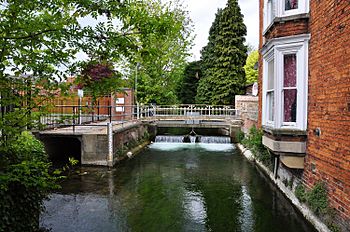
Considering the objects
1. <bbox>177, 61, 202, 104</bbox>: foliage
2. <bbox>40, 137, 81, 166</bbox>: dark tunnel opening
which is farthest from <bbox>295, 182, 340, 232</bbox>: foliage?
<bbox>177, 61, 202, 104</bbox>: foliage

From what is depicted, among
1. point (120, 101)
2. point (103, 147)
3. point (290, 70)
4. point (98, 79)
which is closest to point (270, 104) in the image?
point (290, 70)

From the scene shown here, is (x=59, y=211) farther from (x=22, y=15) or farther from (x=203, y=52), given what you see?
(x=203, y=52)

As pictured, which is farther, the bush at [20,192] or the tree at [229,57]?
the tree at [229,57]

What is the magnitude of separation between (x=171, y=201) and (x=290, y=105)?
12.5ft

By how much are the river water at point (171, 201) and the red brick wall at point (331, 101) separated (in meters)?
1.25

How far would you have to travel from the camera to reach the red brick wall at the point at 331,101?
4.77 meters

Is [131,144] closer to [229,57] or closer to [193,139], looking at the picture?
Result: [193,139]

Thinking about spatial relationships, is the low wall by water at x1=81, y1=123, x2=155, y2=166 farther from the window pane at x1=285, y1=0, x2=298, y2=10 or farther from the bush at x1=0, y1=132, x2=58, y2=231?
the window pane at x1=285, y1=0, x2=298, y2=10

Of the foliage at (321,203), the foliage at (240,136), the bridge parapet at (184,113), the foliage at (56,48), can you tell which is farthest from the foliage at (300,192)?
the bridge parapet at (184,113)

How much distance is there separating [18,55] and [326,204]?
17.5 ft

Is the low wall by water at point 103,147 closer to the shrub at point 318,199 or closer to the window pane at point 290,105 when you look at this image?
the window pane at point 290,105

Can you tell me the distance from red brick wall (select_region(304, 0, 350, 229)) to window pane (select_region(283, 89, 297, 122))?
45 centimetres

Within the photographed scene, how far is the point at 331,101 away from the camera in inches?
209

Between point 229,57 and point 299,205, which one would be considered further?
point 229,57
